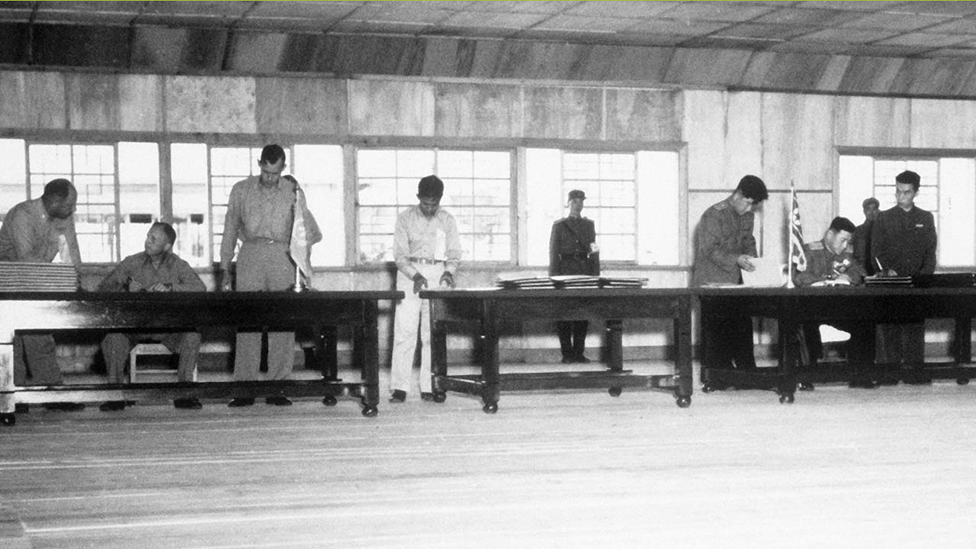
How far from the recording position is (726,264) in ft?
27.2

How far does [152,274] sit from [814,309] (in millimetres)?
4007

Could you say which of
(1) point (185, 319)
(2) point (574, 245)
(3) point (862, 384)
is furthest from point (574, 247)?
(1) point (185, 319)

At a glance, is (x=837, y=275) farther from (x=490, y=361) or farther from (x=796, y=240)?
(x=490, y=361)

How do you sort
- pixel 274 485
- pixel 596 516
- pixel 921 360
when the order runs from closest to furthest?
pixel 596 516 < pixel 274 485 < pixel 921 360

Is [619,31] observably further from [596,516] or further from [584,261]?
[596,516]

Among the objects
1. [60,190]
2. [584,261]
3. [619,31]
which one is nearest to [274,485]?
[60,190]

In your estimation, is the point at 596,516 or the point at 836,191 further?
the point at 836,191

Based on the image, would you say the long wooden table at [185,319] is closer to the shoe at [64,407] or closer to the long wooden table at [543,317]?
the long wooden table at [543,317]

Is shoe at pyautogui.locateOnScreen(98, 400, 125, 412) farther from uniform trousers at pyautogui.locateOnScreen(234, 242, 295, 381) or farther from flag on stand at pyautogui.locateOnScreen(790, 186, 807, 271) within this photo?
flag on stand at pyautogui.locateOnScreen(790, 186, 807, 271)

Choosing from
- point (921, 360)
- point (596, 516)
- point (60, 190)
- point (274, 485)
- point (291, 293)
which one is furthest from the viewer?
point (921, 360)

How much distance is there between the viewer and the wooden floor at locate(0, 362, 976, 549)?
3742 millimetres

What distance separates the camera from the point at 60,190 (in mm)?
7734

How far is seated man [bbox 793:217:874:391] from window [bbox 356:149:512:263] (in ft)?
10.3

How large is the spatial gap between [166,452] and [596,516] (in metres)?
2.33
